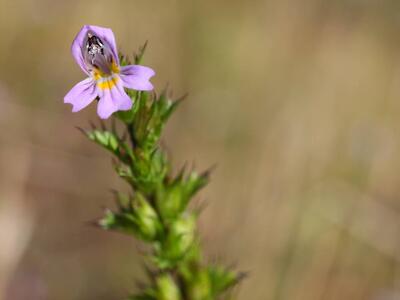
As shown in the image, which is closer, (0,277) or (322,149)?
(0,277)

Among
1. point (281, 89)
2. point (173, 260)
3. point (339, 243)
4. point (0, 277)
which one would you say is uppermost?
point (281, 89)

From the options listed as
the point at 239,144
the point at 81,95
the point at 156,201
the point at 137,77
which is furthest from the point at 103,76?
the point at 239,144

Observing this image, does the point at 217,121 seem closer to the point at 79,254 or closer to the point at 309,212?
the point at 309,212

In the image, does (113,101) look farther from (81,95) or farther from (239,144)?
(239,144)

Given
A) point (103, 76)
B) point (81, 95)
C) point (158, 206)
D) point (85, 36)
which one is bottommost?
point (158, 206)

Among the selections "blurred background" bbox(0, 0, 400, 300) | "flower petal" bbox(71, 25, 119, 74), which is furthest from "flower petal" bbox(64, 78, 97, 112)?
"blurred background" bbox(0, 0, 400, 300)

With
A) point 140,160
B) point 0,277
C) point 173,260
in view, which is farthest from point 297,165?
point 140,160

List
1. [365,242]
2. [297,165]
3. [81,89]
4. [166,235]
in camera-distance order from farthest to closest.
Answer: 1. [297,165]
2. [365,242]
3. [166,235]
4. [81,89]

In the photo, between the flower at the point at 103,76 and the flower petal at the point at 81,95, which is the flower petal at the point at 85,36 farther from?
the flower petal at the point at 81,95
